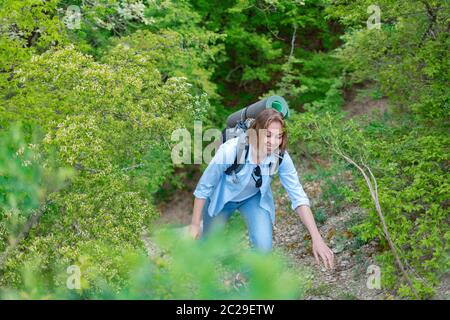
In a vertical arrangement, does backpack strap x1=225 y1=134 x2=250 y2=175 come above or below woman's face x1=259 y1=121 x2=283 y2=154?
below

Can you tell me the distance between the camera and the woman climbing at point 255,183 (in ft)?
15.2

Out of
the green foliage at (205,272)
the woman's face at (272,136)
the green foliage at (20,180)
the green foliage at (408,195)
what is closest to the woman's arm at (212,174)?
the woman's face at (272,136)

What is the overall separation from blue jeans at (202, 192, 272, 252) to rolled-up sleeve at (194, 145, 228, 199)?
403mm

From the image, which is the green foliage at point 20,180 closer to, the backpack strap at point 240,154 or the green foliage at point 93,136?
the green foliage at point 93,136

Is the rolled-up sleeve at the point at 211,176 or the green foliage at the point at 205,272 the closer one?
the green foliage at the point at 205,272

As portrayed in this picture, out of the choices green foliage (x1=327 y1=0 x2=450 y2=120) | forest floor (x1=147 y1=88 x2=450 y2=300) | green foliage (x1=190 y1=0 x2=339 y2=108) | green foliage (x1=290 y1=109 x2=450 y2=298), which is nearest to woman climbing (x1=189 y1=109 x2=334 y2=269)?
forest floor (x1=147 y1=88 x2=450 y2=300)

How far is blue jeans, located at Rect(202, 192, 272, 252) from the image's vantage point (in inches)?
197

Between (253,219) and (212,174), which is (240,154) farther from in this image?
(253,219)

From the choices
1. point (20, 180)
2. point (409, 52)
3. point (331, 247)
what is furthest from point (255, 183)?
point (409, 52)

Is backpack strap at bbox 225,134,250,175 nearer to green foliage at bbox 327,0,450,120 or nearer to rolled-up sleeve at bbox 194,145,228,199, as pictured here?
rolled-up sleeve at bbox 194,145,228,199

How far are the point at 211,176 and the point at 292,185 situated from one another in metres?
0.63

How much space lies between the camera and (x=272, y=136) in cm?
463

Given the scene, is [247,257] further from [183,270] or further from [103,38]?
[103,38]
